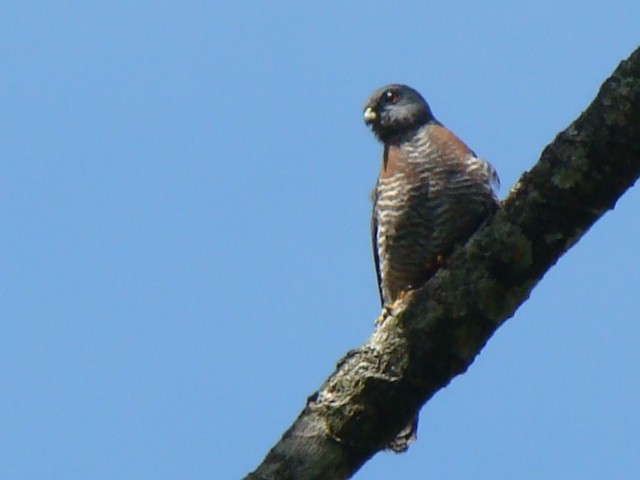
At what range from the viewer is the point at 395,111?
8094 mm

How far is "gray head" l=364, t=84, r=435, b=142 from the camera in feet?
25.8

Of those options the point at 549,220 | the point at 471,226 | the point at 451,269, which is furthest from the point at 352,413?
the point at 471,226

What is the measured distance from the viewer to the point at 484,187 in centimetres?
651

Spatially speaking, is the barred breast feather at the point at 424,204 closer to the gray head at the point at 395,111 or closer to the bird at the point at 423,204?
the bird at the point at 423,204

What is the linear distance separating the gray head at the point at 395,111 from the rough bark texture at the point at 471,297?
12.2 feet

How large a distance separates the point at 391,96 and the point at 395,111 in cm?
28

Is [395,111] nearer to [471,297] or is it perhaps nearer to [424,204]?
[424,204]

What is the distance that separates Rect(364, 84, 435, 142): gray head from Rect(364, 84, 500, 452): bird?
0.15m

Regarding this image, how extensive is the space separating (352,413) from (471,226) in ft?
8.16

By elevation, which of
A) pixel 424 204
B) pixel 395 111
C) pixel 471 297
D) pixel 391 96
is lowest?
pixel 471 297

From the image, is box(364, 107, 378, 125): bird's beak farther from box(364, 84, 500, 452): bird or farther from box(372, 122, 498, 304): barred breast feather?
box(372, 122, 498, 304): barred breast feather

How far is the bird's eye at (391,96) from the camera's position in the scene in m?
8.29

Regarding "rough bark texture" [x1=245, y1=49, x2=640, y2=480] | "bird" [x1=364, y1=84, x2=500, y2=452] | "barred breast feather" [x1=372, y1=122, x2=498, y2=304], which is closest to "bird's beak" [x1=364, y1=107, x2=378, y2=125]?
"bird" [x1=364, y1=84, x2=500, y2=452]

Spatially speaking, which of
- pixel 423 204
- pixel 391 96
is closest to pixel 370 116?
pixel 391 96
